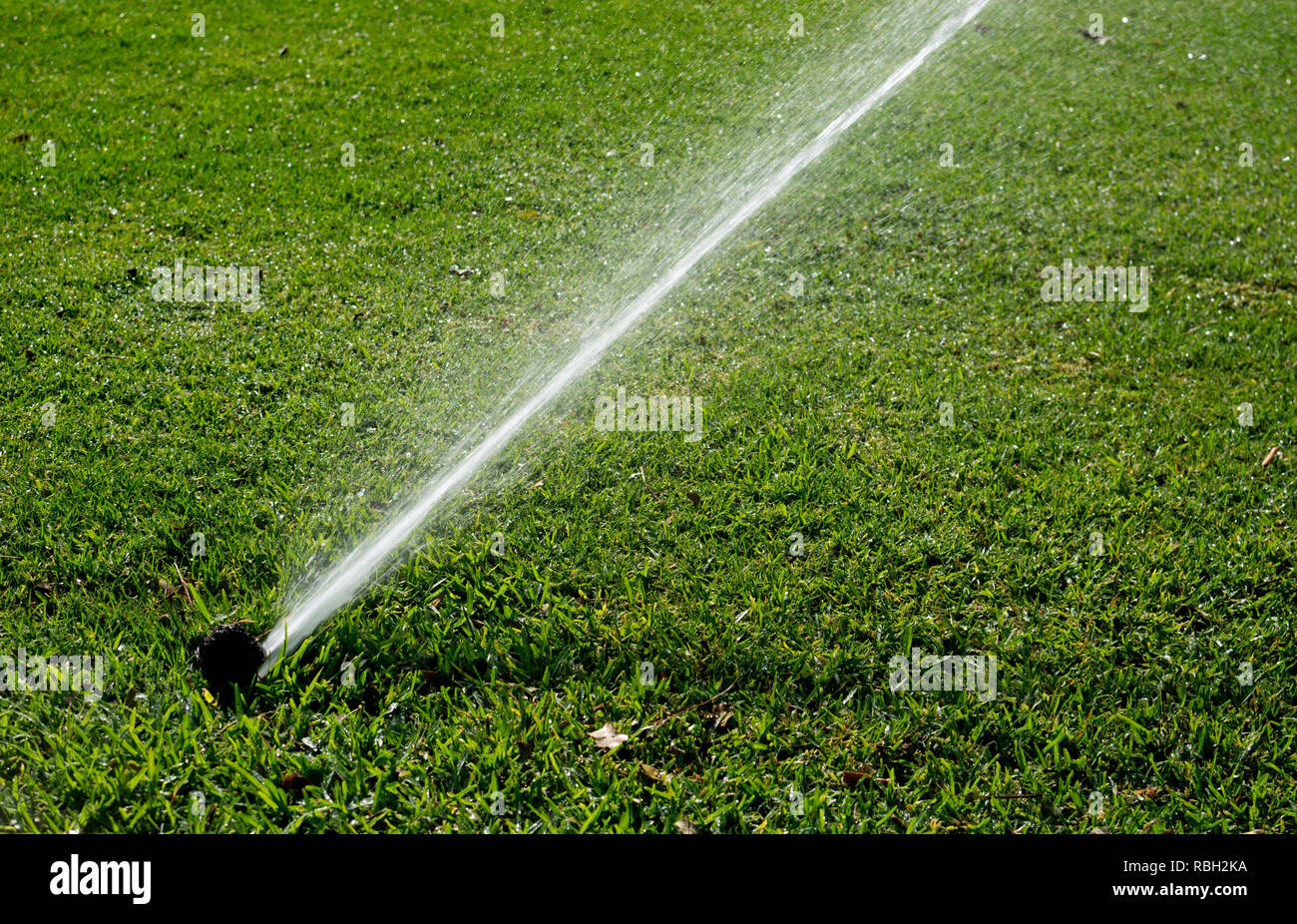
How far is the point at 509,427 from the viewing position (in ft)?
13.8

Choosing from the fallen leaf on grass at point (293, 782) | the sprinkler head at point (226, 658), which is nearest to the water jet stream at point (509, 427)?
the sprinkler head at point (226, 658)

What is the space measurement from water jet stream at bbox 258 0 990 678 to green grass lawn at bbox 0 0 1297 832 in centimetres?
9

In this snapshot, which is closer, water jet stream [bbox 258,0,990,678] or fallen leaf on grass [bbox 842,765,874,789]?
fallen leaf on grass [bbox 842,765,874,789]

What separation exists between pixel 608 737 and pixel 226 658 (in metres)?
1.17

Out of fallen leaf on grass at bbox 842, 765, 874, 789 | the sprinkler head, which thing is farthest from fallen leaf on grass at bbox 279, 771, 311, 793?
fallen leaf on grass at bbox 842, 765, 874, 789

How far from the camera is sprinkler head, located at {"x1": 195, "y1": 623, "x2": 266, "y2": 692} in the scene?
112 inches

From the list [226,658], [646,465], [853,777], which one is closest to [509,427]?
[646,465]

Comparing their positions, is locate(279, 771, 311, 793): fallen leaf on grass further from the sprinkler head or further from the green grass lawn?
the sprinkler head

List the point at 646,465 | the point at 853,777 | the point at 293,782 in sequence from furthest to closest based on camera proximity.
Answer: the point at 646,465 → the point at 853,777 → the point at 293,782

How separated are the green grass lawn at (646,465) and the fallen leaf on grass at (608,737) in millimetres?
22

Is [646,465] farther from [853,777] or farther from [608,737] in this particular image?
[853,777]


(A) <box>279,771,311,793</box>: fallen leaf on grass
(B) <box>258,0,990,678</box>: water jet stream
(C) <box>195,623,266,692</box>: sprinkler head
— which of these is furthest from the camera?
(B) <box>258,0,990,678</box>: water jet stream

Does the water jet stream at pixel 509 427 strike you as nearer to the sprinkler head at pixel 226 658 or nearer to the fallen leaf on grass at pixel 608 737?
the sprinkler head at pixel 226 658

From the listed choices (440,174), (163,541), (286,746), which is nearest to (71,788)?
(286,746)
